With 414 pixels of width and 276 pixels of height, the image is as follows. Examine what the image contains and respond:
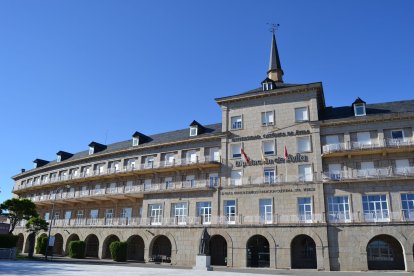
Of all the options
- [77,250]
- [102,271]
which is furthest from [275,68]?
[77,250]

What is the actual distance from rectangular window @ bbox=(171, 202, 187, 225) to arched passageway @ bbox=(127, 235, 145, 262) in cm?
656

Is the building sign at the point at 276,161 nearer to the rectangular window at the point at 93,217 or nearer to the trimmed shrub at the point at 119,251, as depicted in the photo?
the trimmed shrub at the point at 119,251

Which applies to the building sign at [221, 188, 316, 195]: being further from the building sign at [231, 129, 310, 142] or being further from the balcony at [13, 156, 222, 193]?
the building sign at [231, 129, 310, 142]

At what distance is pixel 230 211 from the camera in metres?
35.7

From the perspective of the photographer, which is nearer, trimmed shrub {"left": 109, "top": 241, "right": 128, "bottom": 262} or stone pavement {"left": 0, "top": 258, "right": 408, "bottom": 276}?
stone pavement {"left": 0, "top": 258, "right": 408, "bottom": 276}

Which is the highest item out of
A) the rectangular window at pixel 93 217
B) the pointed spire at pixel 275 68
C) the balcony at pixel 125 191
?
the pointed spire at pixel 275 68

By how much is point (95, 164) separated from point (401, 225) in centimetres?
3750

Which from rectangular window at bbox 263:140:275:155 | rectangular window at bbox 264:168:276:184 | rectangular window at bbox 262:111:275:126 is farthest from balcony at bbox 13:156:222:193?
rectangular window at bbox 262:111:275:126

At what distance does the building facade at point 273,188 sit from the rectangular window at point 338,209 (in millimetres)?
85

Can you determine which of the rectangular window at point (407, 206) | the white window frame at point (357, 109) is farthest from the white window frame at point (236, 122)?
the rectangular window at point (407, 206)

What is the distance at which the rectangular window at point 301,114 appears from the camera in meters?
35.6

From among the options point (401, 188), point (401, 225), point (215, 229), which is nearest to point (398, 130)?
point (401, 188)

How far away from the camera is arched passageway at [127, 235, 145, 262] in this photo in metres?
42.0

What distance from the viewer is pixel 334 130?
34125mm
